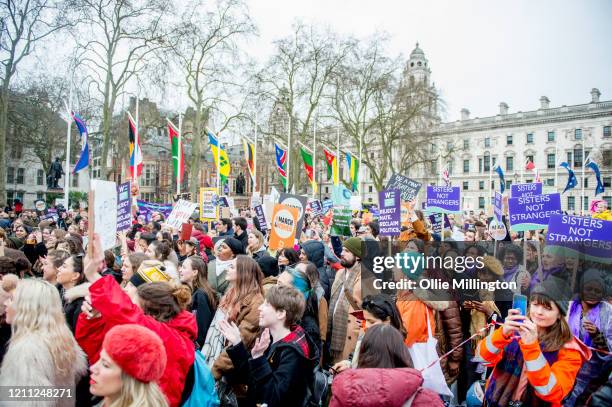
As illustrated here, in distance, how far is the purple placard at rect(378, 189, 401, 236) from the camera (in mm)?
6719

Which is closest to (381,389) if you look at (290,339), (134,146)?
(290,339)

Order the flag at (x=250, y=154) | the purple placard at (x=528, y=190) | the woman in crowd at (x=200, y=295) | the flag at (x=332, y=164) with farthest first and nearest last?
the flag at (x=332, y=164) → the flag at (x=250, y=154) → the purple placard at (x=528, y=190) → the woman in crowd at (x=200, y=295)

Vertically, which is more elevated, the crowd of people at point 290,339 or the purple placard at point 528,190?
the purple placard at point 528,190

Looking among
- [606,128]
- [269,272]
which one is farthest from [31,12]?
[606,128]

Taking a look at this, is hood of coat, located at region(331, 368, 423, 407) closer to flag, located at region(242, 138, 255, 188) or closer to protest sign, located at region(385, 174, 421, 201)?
protest sign, located at region(385, 174, 421, 201)

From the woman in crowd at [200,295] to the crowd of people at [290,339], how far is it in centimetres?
1

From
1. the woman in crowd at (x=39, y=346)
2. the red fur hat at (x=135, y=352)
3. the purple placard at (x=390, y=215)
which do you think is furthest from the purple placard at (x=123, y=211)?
the red fur hat at (x=135, y=352)

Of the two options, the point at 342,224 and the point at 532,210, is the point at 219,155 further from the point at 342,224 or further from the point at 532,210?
the point at 532,210

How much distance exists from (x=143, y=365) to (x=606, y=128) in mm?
82410

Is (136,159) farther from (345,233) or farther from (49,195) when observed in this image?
(49,195)

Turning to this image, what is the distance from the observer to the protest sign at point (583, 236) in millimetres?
4898

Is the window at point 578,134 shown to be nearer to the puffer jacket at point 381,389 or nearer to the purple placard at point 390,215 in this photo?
the purple placard at point 390,215

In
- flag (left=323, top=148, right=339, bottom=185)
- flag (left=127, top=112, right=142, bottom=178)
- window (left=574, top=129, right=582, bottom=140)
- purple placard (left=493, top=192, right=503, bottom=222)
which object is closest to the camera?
purple placard (left=493, top=192, right=503, bottom=222)

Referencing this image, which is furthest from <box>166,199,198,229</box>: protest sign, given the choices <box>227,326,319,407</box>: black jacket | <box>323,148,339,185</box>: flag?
→ <box>323,148,339,185</box>: flag
